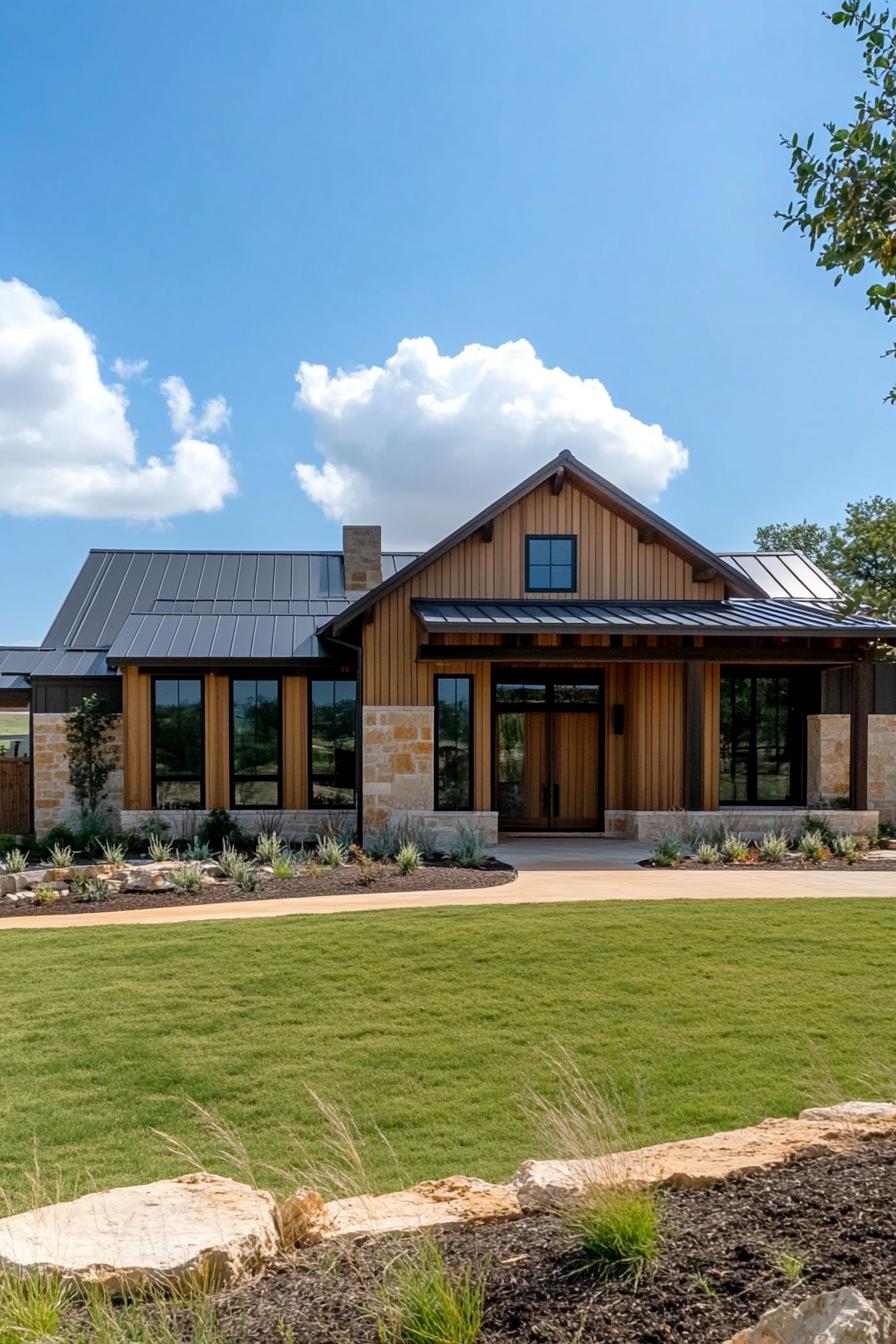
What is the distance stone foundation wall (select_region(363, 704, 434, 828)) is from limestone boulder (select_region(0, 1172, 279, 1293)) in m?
12.1

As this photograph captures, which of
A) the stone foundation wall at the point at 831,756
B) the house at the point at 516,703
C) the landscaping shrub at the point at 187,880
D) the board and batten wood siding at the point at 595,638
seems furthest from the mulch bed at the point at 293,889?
the stone foundation wall at the point at 831,756

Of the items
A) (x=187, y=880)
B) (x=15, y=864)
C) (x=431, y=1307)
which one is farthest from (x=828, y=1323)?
(x=15, y=864)

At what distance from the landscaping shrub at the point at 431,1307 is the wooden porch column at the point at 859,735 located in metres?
14.7

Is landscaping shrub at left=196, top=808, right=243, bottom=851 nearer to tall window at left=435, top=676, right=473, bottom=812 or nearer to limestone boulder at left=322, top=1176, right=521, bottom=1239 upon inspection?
tall window at left=435, top=676, right=473, bottom=812

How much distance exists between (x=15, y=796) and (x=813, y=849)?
15.1m

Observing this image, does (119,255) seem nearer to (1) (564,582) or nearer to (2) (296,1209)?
(1) (564,582)

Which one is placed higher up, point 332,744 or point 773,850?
point 332,744

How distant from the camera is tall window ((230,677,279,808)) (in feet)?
58.0

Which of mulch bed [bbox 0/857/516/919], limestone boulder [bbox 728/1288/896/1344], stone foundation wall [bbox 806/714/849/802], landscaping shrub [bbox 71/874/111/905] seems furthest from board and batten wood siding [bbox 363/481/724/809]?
limestone boulder [bbox 728/1288/896/1344]

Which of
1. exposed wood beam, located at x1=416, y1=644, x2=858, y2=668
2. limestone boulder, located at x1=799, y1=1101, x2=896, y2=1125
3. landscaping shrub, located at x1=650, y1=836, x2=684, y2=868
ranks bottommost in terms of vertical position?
landscaping shrub, located at x1=650, y1=836, x2=684, y2=868

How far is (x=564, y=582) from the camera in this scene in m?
17.5

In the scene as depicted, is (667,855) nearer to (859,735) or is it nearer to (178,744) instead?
(859,735)

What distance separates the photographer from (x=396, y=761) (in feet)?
53.0

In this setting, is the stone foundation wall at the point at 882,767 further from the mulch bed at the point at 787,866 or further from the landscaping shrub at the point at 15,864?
the landscaping shrub at the point at 15,864
